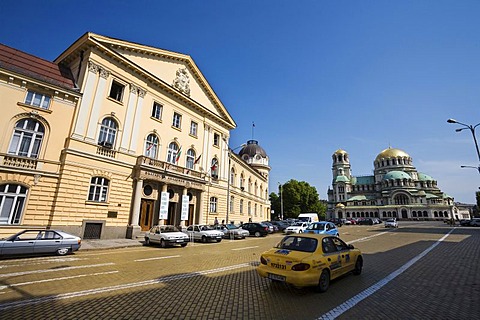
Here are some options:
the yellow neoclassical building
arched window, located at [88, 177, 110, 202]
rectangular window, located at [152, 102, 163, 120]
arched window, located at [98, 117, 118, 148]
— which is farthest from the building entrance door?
rectangular window, located at [152, 102, 163, 120]

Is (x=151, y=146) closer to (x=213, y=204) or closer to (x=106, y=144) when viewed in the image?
(x=106, y=144)

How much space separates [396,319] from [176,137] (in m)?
24.8

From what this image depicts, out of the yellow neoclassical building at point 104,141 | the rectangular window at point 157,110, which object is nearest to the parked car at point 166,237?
the yellow neoclassical building at point 104,141

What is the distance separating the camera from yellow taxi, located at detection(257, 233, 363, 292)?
6.22m

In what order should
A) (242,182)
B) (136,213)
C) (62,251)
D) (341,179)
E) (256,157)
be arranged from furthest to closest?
1. (341,179)
2. (256,157)
3. (242,182)
4. (136,213)
5. (62,251)

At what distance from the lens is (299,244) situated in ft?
24.0

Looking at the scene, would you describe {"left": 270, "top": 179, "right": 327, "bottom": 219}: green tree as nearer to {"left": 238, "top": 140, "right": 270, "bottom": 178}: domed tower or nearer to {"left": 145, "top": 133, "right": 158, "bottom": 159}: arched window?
{"left": 238, "top": 140, "right": 270, "bottom": 178}: domed tower

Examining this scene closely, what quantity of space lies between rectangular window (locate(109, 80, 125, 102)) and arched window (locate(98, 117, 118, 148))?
8.63 feet

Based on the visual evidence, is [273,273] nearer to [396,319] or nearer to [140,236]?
[396,319]

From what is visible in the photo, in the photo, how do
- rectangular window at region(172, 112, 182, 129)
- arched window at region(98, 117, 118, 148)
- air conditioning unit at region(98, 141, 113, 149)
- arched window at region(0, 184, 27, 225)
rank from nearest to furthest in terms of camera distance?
arched window at region(0, 184, 27, 225)
air conditioning unit at region(98, 141, 113, 149)
arched window at region(98, 117, 118, 148)
rectangular window at region(172, 112, 182, 129)

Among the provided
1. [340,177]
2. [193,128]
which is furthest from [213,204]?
[340,177]

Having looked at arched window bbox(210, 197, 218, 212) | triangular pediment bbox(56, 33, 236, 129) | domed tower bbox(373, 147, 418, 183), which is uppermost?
domed tower bbox(373, 147, 418, 183)

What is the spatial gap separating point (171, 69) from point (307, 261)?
89.4 ft

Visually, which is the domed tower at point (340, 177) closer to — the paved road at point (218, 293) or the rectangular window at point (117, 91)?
the rectangular window at point (117, 91)
